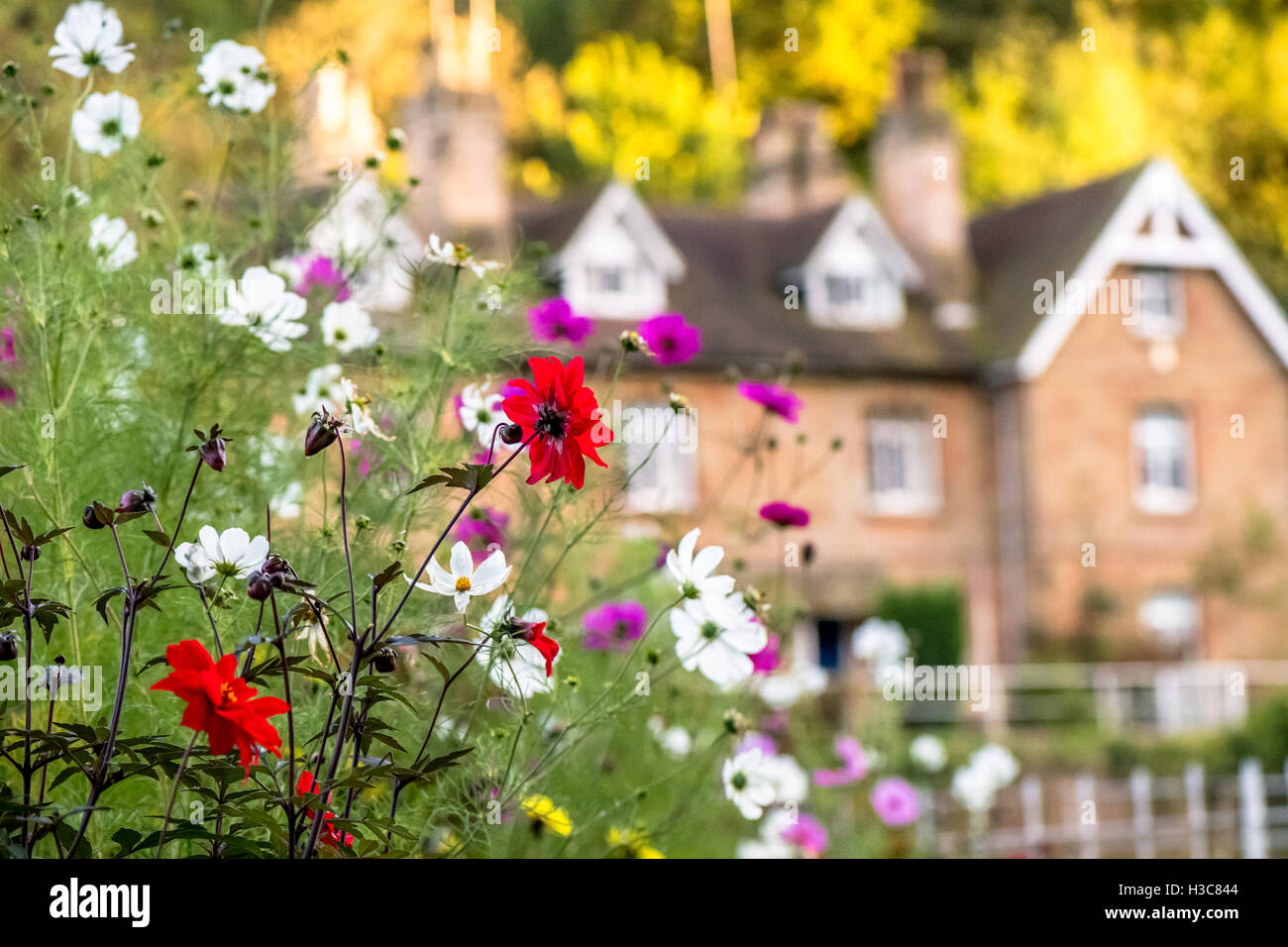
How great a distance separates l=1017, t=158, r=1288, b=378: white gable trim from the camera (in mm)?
19438

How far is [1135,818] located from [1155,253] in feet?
32.4

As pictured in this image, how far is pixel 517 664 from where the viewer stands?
1572 mm

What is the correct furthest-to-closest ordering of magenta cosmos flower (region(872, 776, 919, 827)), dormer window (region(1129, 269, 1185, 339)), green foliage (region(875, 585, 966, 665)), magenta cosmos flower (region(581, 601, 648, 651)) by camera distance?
dormer window (region(1129, 269, 1185, 339))
green foliage (region(875, 585, 966, 665))
magenta cosmos flower (region(872, 776, 919, 827))
magenta cosmos flower (region(581, 601, 648, 651))

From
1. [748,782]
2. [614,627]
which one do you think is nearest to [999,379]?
[614,627]

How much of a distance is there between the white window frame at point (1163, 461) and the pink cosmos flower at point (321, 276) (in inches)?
756

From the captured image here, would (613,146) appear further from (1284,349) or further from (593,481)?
(593,481)

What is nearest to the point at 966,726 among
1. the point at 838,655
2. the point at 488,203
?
the point at 838,655

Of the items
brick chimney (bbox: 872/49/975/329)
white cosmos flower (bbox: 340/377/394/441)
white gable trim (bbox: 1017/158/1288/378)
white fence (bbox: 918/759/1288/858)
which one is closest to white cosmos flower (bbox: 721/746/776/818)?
white cosmos flower (bbox: 340/377/394/441)

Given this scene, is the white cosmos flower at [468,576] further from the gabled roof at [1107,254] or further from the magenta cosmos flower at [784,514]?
the gabled roof at [1107,254]

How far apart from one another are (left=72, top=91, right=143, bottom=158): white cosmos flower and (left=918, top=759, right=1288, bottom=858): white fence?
27.8 feet

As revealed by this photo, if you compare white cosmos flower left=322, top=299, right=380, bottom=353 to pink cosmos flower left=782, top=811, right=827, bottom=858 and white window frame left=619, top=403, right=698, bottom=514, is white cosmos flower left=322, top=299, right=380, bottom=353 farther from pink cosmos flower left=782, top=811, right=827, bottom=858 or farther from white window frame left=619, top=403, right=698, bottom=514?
pink cosmos flower left=782, top=811, right=827, bottom=858

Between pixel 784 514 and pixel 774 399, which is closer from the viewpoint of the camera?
pixel 784 514

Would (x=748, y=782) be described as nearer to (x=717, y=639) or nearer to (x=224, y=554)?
(x=717, y=639)

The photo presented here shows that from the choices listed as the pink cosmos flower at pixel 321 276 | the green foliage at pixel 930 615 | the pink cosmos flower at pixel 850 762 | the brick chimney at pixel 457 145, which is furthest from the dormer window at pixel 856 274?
the pink cosmos flower at pixel 321 276
